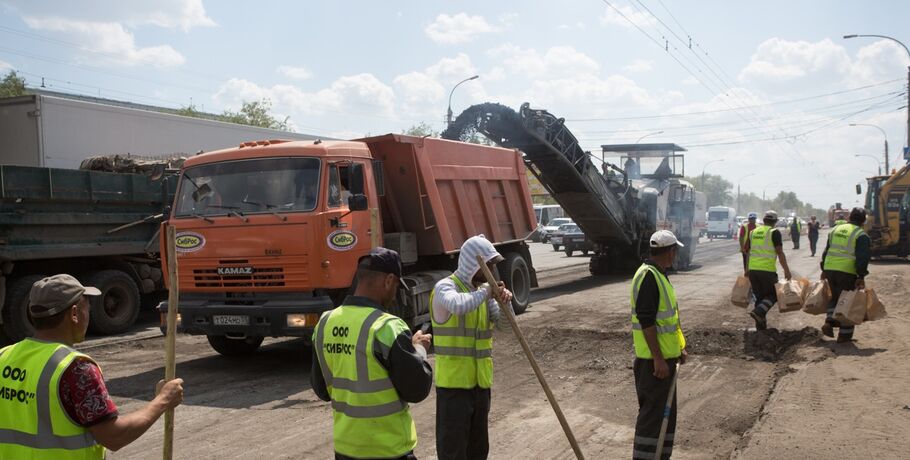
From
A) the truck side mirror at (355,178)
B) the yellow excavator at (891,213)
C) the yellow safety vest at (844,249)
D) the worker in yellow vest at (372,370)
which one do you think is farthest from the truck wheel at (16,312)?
the yellow excavator at (891,213)

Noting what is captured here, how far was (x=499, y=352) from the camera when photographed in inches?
361

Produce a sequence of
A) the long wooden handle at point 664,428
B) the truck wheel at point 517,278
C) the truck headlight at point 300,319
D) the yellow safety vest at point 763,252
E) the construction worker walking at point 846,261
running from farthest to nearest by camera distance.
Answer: the truck wheel at point 517,278 < the yellow safety vest at point 763,252 < the construction worker walking at point 846,261 < the truck headlight at point 300,319 < the long wooden handle at point 664,428

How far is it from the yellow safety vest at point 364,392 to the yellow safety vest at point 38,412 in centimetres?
93

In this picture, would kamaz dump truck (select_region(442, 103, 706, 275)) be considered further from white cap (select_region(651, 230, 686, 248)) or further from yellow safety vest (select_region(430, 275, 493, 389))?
yellow safety vest (select_region(430, 275, 493, 389))

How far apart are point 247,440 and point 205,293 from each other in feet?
9.51

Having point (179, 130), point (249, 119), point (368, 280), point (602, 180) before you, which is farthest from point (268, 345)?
point (249, 119)

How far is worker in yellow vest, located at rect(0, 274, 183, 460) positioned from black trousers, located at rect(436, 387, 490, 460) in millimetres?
1788

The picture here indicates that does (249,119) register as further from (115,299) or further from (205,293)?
(205,293)

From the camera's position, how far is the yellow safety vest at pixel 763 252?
9633mm

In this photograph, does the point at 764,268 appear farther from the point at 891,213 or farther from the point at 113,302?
the point at 891,213

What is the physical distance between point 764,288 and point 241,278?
6612 mm

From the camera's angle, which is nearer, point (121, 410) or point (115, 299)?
point (121, 410)

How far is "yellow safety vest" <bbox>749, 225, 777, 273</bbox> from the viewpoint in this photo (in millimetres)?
9633

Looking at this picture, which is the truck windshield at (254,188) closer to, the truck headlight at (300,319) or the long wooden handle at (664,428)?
the truck headlight at (300,319)
